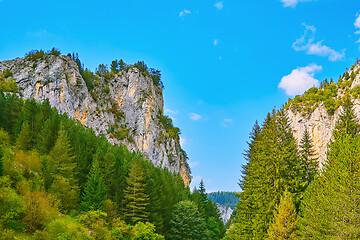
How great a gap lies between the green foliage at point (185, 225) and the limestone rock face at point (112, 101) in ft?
160

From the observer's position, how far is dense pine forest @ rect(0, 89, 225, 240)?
79.3 ft

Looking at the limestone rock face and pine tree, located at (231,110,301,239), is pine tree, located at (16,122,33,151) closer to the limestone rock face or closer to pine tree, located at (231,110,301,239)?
pine tree, located at (231,110,301,239)

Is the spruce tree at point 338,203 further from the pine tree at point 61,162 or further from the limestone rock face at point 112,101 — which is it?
the limestone rock face at point 112,101

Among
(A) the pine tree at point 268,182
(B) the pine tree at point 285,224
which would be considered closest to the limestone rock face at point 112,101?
(A) the pine tree at point 268,182

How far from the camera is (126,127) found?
108250 millimetres

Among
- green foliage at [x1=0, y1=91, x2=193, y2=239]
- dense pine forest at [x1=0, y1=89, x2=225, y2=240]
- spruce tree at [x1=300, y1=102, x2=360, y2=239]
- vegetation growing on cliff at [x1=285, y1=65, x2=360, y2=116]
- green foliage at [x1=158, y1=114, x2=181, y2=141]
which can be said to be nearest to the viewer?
spruce tree at [x1=300, y1=102, x2=360, y2=239]

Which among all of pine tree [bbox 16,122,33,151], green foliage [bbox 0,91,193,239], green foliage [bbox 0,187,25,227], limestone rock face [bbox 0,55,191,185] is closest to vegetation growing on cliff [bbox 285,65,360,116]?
limestone rock face [bbox 0,55,191,185]

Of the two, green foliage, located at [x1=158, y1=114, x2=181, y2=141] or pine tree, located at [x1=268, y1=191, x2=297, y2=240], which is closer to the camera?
pine tree, located at [x1=268, y1=191, x2=297, y2=240]

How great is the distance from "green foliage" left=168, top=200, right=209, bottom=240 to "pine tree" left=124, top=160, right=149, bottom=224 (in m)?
6.79

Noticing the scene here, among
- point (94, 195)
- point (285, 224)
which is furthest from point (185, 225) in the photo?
point (285, 224)

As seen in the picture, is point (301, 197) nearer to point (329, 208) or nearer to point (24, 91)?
point (329, 208)

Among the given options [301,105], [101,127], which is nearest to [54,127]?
[101,127]

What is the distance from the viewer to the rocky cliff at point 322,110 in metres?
81.1

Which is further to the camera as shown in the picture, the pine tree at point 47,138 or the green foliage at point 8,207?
the pine tree at point 47,138
